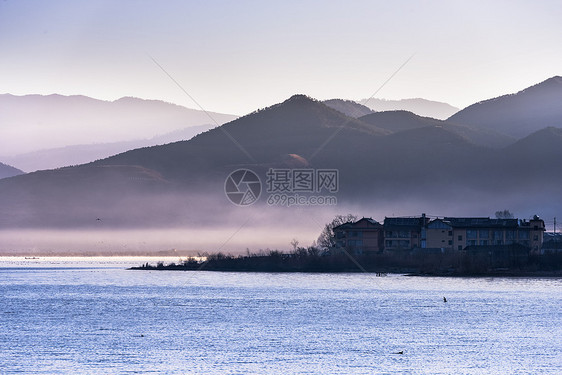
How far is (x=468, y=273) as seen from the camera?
190125 millimetres

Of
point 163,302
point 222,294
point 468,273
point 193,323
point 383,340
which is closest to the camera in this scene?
point 383,340

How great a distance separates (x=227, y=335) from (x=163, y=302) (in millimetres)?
45443

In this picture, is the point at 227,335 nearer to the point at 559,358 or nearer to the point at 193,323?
the point at 193,323

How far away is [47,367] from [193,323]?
1272 inches

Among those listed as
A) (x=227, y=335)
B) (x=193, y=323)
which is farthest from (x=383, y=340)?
(x=193, y=323)

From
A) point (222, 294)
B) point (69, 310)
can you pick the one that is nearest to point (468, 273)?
point (222, 294)

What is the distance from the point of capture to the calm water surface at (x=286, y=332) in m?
68.5

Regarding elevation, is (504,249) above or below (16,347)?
above

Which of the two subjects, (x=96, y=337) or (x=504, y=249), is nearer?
(x=96, y=337)

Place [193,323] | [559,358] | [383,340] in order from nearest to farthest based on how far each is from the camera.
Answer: [559,358] → [383,340] → [193,323]

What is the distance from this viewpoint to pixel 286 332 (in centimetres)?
8869

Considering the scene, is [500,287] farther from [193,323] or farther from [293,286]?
[193,323]

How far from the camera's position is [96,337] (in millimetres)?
84812

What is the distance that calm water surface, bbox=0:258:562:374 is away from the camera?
68500mm
